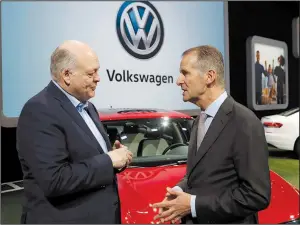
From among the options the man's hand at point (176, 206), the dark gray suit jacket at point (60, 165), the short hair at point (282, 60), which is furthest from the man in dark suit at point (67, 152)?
the short hair at point (282, 60)

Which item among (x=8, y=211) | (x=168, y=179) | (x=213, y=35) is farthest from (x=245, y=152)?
(x=213, y=35)

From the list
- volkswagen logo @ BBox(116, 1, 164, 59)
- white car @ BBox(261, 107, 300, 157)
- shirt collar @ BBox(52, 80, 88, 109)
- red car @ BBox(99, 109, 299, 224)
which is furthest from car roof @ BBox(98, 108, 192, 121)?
white car @ BBox(261, 107, 300, 157)

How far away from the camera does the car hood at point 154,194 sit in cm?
199

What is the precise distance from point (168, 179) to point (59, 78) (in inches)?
49.6

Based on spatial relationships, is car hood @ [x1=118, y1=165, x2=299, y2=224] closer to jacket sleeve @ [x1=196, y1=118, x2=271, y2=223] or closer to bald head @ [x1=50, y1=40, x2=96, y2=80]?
jacket sleeve @ [x1=196, y1=118, x2=271, y2=223]

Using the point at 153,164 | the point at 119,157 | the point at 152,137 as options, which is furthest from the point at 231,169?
the point at 152,137

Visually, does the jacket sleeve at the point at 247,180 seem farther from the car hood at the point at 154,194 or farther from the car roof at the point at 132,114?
the car roof at the point at 132,114

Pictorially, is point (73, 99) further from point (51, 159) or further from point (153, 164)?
point (153, 164)

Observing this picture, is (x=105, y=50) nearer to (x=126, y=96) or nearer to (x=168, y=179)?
(x=126, y=96)

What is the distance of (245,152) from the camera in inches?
43.8

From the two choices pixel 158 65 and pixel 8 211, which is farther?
pixel 158 65

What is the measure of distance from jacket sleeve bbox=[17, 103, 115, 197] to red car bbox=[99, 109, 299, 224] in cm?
80

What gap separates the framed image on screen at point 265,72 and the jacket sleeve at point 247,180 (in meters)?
5.79

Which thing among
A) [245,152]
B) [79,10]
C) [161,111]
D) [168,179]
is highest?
[79,10]
